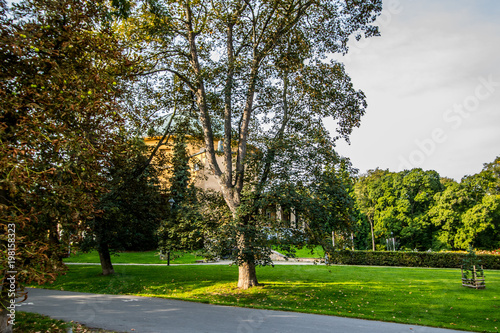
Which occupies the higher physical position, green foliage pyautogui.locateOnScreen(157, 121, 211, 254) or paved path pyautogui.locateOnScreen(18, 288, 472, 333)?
green foliage pyautogui.locateOnScreen(157, 121, 211, 254)

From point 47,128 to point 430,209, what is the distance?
132 feet

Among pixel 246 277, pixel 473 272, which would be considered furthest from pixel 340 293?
pixel 473 272

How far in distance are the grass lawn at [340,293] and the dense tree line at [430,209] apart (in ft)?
72.8

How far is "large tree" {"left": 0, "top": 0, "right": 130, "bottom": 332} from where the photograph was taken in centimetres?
486

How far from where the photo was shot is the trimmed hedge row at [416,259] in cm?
2264

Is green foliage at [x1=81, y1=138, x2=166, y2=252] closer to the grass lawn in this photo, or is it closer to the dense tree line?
the grass lawn

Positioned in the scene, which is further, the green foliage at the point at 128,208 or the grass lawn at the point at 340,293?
the green foliage at the point at 128,208

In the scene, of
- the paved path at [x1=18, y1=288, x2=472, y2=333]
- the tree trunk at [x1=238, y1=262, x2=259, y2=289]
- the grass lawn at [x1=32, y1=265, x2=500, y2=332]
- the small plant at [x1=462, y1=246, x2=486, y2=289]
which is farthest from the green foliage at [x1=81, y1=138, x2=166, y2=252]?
the small plant at [x1=462, y1=246, x2=486, y2=289]

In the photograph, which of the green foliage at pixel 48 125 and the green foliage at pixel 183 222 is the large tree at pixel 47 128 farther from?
the green foliage at pixel 183 222

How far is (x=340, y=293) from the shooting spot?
11648mm

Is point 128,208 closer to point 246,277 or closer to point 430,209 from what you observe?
point 246,277

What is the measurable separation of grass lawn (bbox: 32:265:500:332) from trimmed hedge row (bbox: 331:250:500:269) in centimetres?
793

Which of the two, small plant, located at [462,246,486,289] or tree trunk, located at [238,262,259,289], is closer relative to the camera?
tree trunk, located at [238,262,259,289]

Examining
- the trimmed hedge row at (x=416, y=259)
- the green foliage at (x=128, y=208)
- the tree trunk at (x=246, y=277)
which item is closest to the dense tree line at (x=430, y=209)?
the trimmed hedge row at (x=416, y=259)
